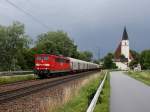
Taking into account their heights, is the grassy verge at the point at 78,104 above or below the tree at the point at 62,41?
below

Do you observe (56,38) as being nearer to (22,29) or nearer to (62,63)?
(22,29)

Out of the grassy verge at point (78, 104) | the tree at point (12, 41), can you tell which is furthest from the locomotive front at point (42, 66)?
the tree at point (12, 41)

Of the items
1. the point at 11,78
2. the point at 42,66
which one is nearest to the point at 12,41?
the point at 42,66

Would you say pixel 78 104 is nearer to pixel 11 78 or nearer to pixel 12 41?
pixel 11 78

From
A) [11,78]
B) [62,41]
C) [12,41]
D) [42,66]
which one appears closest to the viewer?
[11,78]

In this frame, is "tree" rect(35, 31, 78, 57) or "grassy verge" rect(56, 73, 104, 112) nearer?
"grassy verge" rect(56, 73, 104, 112)

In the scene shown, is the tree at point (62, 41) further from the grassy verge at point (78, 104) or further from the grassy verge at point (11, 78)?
the grassy verge at point (78, 104)

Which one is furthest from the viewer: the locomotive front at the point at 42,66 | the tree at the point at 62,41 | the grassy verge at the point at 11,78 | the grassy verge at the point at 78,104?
the tree at the point at 62,41

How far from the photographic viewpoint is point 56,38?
139500 mm

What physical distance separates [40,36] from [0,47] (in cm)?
5170

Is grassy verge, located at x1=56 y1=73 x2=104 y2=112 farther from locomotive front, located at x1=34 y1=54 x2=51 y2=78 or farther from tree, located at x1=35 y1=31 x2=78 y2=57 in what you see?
tree, located at x1=35 y1=31 x2=78 y2=57

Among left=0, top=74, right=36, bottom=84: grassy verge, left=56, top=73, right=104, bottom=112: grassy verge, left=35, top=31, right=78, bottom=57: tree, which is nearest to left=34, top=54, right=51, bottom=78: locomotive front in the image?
left=0, top=74, right=36, bottom=84: grassy verge

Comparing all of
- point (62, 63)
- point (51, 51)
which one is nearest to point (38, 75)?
point (62, 63)

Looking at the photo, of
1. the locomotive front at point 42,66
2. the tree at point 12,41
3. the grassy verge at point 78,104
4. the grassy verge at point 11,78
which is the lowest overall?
the grassy verge at point 78,104
